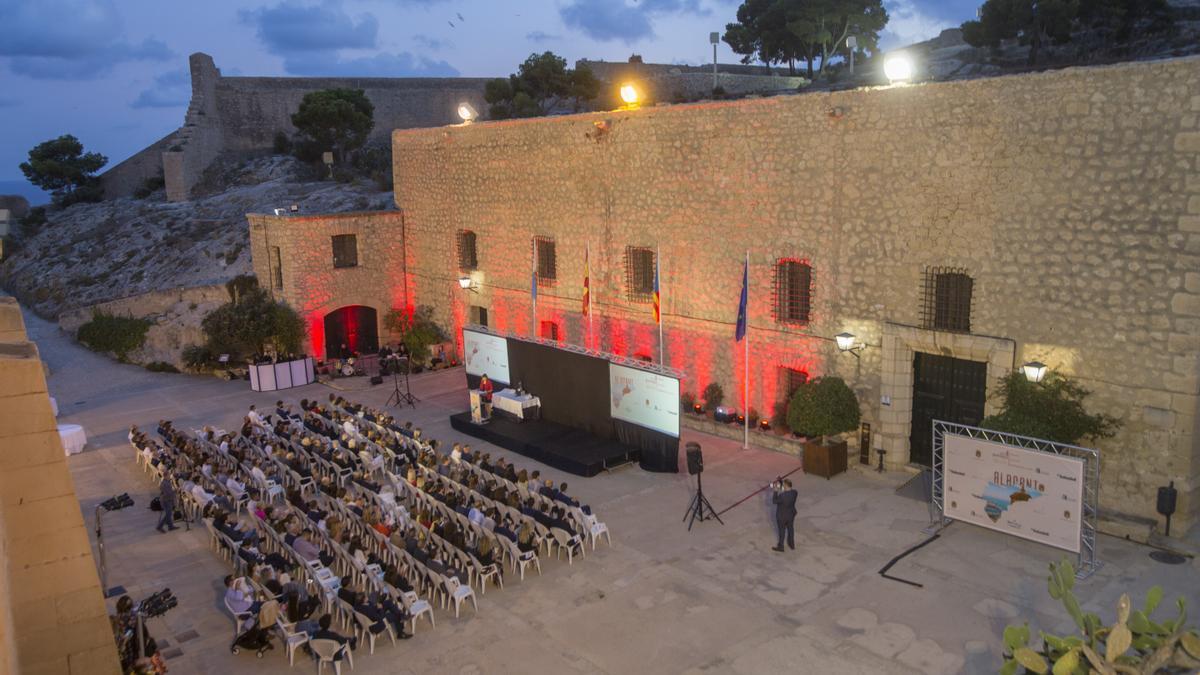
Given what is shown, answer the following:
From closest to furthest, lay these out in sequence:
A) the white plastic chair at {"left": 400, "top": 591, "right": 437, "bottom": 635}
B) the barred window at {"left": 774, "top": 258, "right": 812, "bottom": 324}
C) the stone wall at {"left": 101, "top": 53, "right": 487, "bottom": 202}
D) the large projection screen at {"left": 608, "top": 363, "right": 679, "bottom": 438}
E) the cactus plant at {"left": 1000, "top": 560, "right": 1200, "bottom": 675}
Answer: the cactus plant at {"left": 1000, "top": 560, "right": 1200, "bottom": 675} → the white plastic chair at {"left": 400, "top": 591, "right": 437, "bottom": 635} → the large projection screen at {"left": 608, "top": 363, "right": 679, "bottom": 438} → the barred window at {"left": 774, "top": 258, "right": 812, "bottom": 324} → the stone wall at {"left": 101, "top": 53, "right": 487, "bottom": 202}

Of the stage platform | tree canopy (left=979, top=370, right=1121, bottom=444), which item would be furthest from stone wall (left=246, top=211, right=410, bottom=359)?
tree canopy (left=979, top=370, right=1121, bottom=444)

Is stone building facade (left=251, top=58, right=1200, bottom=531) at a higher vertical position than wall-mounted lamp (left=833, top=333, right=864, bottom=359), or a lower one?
higher

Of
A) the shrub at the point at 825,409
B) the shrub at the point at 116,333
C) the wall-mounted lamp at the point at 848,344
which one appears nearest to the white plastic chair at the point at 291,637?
the shrub at the point at 825,409

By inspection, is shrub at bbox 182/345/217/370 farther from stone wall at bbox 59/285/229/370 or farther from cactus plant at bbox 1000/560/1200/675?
cactus plant at bbox 1000/560/1200/675

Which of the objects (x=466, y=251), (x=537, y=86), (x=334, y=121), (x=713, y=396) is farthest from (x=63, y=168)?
(x=713, y=396)

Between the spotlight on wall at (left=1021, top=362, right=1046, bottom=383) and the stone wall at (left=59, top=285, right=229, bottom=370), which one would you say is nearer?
the spotlight on wall at (left=1021, top=362, right=1046, bottom=383)

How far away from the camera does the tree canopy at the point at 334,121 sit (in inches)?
1950

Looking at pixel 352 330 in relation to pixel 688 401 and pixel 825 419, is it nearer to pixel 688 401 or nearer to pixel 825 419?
pixel 688 401

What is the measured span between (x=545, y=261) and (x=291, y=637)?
51.4 feet

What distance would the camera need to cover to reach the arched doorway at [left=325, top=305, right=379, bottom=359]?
30.5 meters

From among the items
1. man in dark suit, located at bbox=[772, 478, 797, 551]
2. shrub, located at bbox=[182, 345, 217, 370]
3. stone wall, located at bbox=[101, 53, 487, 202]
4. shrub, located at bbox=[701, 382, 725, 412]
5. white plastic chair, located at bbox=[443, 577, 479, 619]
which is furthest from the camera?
stone wall, located at bbox=[101, 53, 487, 202]

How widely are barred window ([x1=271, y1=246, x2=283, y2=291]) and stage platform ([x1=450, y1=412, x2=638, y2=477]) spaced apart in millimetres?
10584

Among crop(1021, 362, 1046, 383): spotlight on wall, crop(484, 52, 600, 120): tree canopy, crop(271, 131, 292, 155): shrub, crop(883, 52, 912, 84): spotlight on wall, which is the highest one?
crop(484, 52, 600, 120): tree canopy

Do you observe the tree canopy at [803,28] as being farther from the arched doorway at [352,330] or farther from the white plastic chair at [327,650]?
the white plastic chair at [327,650]
